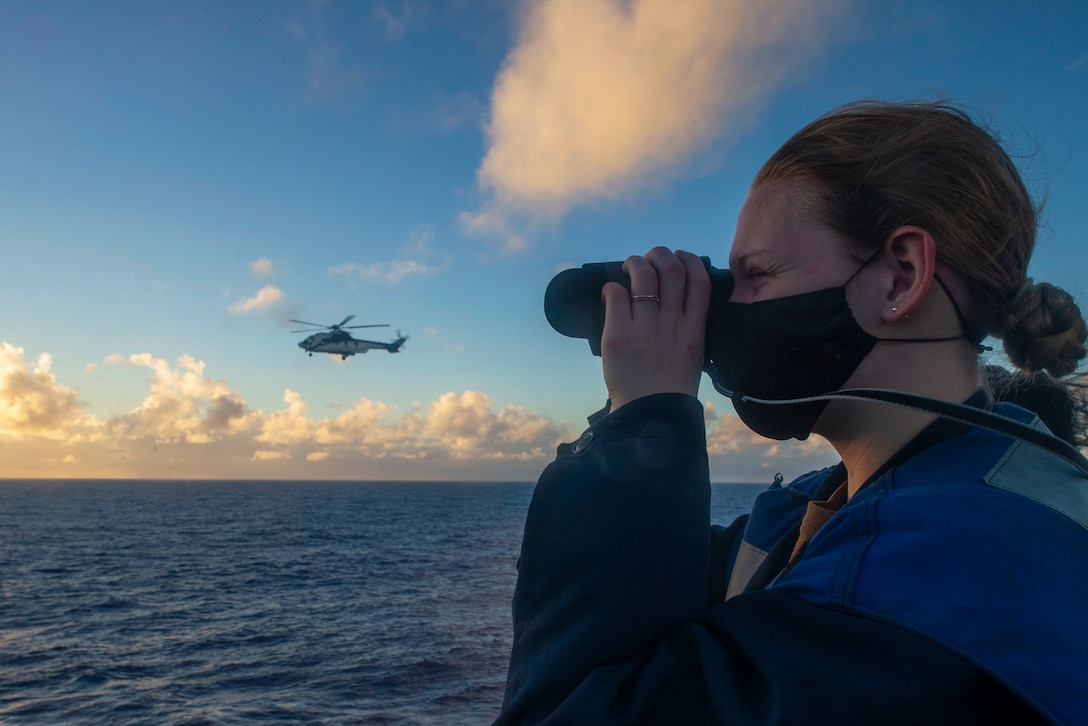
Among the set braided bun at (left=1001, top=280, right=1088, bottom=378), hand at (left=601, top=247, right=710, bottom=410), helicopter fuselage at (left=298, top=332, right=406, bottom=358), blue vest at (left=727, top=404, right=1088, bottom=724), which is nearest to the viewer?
blue vest at (left=727, top=404, right=1088, bottom=724)

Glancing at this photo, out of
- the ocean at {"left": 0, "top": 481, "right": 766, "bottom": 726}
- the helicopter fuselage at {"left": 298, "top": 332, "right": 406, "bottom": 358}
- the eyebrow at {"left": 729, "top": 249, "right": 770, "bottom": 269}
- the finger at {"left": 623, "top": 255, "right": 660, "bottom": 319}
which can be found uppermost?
the helicopter fuselage at {"left": 298, "top": 332, "right": 406, "bottom": 358}

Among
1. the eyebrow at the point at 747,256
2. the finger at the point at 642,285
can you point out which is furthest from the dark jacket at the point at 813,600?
the eyebrow at the point at 747,256

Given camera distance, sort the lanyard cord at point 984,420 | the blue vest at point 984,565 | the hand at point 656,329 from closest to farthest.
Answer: the blue vest at point 984,565, the lanyard cord at point 984,420, the hand at point 656,329

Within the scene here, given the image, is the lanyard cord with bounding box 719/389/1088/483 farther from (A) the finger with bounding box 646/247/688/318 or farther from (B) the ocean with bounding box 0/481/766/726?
(B) the ocean with bounding box 0/481/766/726

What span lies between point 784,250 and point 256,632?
25.0m

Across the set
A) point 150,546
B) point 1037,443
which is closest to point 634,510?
point 1037,443

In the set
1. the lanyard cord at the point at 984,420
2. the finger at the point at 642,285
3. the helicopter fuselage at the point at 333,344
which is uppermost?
the helicopter fuselage at the point at 333,344

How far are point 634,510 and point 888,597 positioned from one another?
0.38 m

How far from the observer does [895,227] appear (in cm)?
137

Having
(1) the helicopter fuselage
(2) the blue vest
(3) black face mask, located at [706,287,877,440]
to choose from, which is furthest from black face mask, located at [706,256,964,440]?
(1) the helicopter fuselage

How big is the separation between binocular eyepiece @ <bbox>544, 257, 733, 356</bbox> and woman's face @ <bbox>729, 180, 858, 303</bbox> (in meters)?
0.06

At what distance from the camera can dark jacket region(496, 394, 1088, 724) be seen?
2.77 feet

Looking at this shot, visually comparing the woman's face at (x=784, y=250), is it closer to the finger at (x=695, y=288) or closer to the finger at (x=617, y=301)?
the finger at (x=695, y=288)

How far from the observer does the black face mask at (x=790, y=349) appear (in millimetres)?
1397
